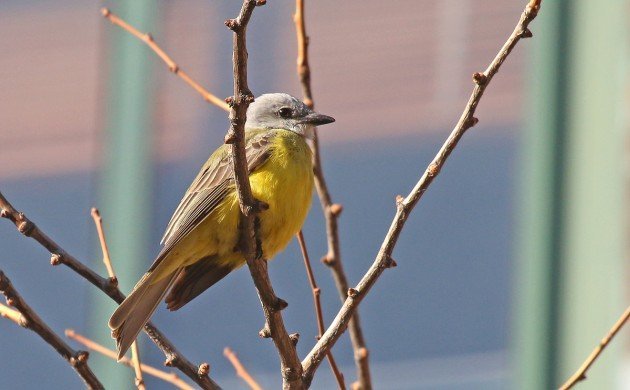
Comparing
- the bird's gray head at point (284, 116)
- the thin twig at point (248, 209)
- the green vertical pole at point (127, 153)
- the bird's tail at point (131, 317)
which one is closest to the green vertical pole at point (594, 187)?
the green vertical pole at point (127, 153)

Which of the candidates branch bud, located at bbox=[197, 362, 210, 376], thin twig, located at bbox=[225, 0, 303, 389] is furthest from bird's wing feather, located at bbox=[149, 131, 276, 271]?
branch bud, located at bbox=[197, 362, 210, 376]

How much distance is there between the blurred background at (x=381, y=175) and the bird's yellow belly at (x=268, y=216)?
9.39 feet

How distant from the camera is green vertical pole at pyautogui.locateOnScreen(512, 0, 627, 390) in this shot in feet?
23.1

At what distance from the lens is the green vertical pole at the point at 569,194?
703 cm

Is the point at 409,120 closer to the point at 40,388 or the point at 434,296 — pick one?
the point at 434,296

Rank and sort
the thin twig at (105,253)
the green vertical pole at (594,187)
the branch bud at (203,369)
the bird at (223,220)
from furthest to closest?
the green vertical pole at (594,187), the bird at (223,220), the thin twig at (105,253), the branch bud at (203,369)

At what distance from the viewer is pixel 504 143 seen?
744 centimetres

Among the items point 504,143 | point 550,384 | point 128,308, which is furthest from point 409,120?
point 128,308

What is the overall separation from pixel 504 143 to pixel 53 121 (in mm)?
3075

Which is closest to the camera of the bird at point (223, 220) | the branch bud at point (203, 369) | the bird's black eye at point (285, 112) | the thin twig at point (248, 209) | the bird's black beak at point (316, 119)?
the thin twig at point (248, 209)

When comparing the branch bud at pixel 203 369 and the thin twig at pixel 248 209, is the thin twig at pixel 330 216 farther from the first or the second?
the branch bud at pixel 203 369

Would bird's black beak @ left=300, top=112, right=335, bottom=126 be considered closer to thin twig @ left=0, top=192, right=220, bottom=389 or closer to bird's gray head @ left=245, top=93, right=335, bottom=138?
bird's gray head @ left=245, top=93, right=335, bottom=138

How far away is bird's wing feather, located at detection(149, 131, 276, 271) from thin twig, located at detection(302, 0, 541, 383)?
95 cm

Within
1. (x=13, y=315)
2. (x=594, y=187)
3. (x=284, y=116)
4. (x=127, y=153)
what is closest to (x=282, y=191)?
(x=284, y=116)
